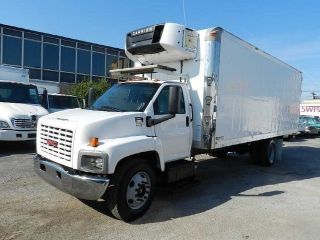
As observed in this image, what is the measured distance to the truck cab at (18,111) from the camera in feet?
36.1

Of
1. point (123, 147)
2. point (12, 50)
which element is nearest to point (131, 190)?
point (123, 147)

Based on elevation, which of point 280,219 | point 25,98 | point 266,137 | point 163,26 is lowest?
point 280,219

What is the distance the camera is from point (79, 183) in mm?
5367

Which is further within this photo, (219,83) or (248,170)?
(248,170)

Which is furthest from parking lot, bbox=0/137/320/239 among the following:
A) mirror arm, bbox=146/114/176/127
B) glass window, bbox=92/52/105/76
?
glass window, bbox=92/52/105/76

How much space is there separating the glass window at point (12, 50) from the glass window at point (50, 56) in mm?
2174

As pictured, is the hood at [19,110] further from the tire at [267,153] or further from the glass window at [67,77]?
the glass window at [67,77]

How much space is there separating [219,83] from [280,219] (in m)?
2.96

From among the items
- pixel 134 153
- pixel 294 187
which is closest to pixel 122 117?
pixel 134 153

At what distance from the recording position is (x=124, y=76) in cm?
827

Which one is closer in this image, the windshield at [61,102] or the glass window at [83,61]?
the windshield at [61,102]

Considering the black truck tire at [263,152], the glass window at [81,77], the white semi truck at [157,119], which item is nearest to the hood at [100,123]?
the white semi truck at [157,119]

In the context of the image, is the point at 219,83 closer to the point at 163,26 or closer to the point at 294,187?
the point at 163,26

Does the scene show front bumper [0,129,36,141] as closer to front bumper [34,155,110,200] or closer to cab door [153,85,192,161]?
front bumper [34,155,110,200]
